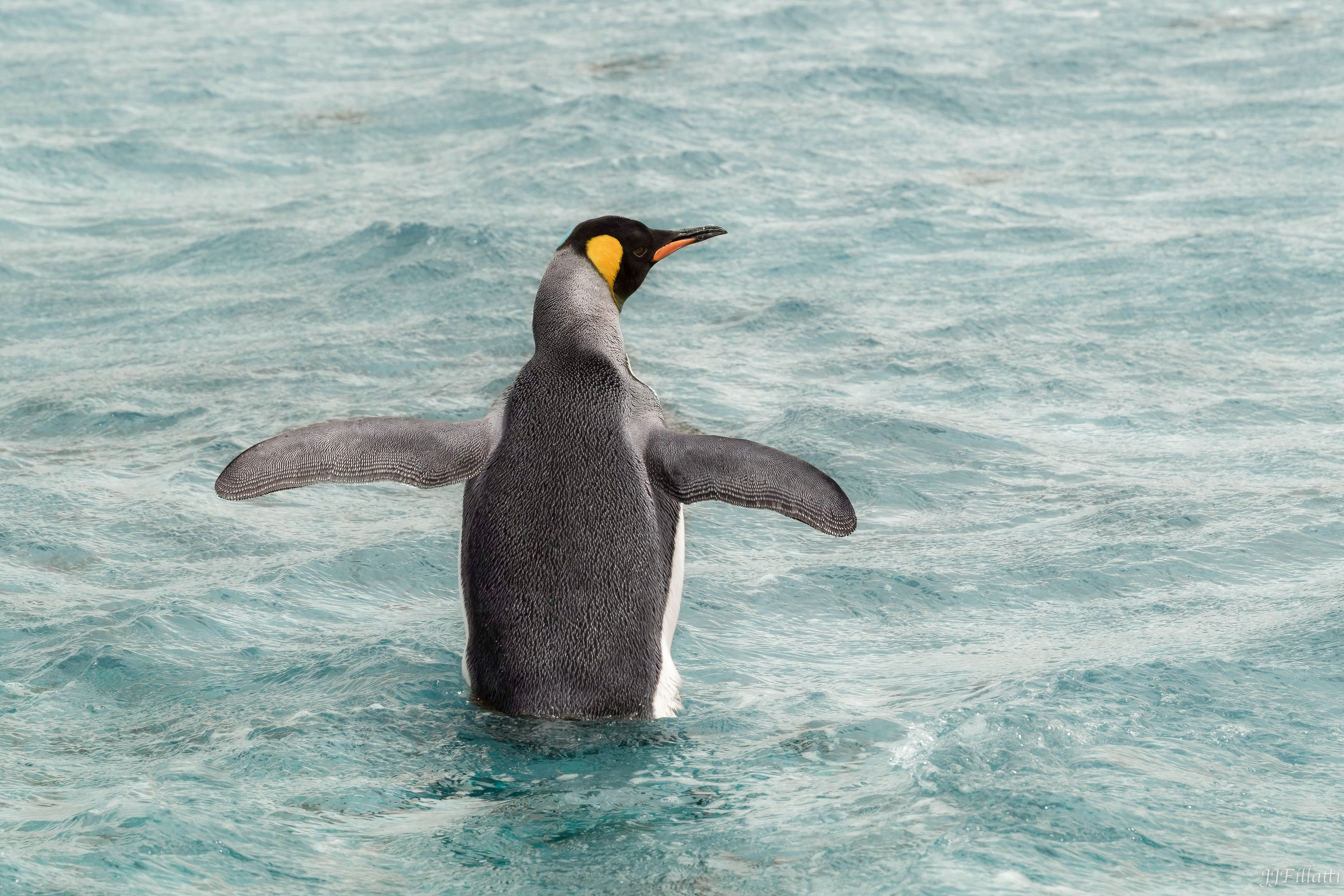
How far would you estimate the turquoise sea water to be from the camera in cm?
326

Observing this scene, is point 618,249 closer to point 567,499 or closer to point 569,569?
point 567,499

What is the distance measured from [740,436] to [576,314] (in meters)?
2.33

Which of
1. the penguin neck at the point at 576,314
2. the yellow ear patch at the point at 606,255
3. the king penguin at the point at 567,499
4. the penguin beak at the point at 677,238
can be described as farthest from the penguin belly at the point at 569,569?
the penguin beak at the point at 677,238

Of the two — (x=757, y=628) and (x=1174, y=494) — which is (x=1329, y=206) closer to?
(x=1174, y=494)

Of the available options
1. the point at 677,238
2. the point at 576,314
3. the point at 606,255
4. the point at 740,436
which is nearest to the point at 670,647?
the point at 576,314

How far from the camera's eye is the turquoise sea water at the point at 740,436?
10.7ft

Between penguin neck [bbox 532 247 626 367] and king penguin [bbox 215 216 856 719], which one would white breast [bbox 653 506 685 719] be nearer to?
king penguin [bbox 215 216 856 719]

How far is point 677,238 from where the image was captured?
4527 mm

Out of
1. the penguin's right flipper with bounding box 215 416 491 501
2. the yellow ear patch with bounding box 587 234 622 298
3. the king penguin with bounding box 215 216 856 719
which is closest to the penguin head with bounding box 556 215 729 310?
the yellow ear patch with bounding box 587 234 622 298

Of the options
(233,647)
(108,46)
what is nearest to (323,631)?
(233,647)

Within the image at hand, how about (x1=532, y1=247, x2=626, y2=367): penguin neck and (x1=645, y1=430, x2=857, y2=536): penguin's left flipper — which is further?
(x1=532, y1=247, x2=626, y2=367): penguin neck

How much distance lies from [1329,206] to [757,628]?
5.94m

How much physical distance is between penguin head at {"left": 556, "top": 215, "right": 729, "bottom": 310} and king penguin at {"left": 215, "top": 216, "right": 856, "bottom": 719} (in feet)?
0.89

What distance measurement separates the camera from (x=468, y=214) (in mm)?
9586
